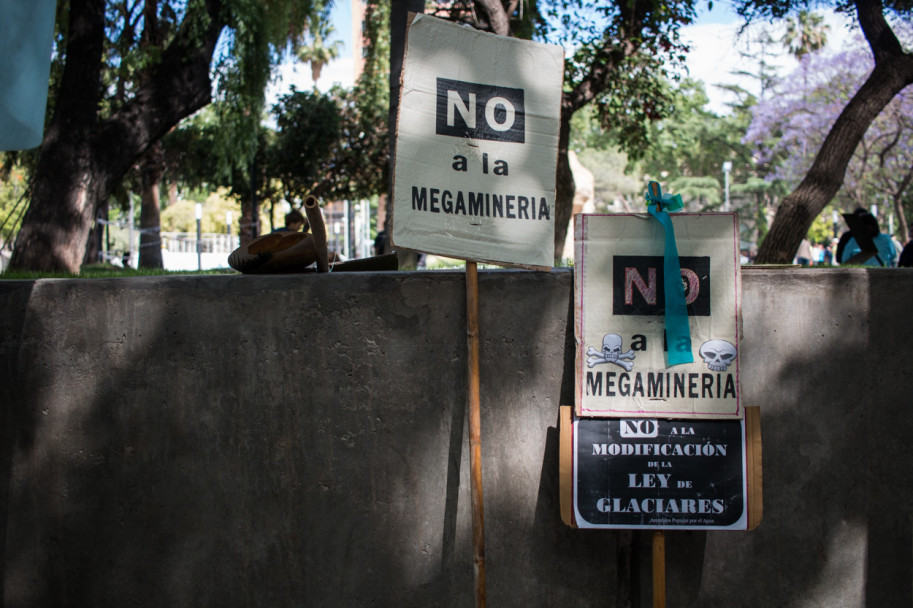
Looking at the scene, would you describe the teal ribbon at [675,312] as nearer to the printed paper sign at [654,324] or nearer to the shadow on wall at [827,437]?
the printed paper sign at [654,324]

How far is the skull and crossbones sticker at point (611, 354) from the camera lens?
329cm

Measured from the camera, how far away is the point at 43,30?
3404 millimetres

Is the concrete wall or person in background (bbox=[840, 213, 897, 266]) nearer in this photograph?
the concrete wall

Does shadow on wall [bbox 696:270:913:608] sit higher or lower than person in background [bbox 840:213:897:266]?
lower

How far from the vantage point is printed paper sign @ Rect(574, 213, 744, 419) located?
10.7 feet

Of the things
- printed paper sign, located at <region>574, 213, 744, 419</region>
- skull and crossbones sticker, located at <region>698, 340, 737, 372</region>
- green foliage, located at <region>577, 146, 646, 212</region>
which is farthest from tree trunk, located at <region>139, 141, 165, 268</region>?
green foliage, located at <region>577, 146, 646, 212</region>

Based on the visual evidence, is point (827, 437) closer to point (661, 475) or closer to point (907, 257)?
point (661, 475)

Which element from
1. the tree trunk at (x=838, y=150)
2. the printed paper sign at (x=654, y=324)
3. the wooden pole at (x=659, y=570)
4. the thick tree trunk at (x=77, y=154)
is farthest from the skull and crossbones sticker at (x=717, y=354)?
the thick tree trunk at (x=77, y=154)

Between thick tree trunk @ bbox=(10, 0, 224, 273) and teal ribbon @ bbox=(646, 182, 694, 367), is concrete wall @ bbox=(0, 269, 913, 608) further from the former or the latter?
thick tree trunk @ bbox=(10, 0, 224, 273)

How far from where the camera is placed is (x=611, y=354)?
3.30 m

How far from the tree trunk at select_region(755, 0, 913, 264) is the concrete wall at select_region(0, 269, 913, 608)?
→ 23.3ft

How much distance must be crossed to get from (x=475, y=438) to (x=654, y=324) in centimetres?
86

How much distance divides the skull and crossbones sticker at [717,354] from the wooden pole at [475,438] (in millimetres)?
921

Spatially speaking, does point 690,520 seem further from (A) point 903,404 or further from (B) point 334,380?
(B) point 334,380
